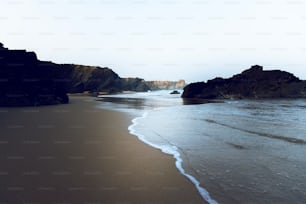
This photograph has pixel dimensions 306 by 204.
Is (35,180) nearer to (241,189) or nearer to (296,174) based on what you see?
(241,189)

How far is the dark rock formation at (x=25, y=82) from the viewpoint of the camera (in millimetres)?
24698

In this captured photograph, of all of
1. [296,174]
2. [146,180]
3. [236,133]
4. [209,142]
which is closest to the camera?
[146,180]

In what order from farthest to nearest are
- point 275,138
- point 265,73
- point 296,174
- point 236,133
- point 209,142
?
1. point 265,73
2. point 236,133
3. point 275,138
4. point 209,142
5. point 296,174

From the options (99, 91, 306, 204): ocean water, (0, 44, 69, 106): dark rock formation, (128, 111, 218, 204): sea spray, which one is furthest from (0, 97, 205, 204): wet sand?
(0, 44, 69, 106): dark rock formation

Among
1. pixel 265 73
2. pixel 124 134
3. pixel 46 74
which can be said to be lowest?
pixel 124 134

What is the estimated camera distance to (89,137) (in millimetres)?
8617

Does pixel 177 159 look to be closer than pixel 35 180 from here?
No

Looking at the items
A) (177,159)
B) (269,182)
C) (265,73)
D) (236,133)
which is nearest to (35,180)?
(177,159)

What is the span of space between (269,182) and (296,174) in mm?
1039

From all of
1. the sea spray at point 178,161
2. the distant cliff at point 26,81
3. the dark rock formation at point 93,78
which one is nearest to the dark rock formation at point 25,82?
the distant cliff at point 26,81

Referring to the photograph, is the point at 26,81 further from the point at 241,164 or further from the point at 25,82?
the point at 241,164

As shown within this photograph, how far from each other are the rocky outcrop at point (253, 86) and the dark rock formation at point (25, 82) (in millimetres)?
48918

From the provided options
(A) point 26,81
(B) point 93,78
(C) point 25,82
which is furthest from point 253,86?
(B) point 93,78

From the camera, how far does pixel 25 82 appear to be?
27000 millimetres
